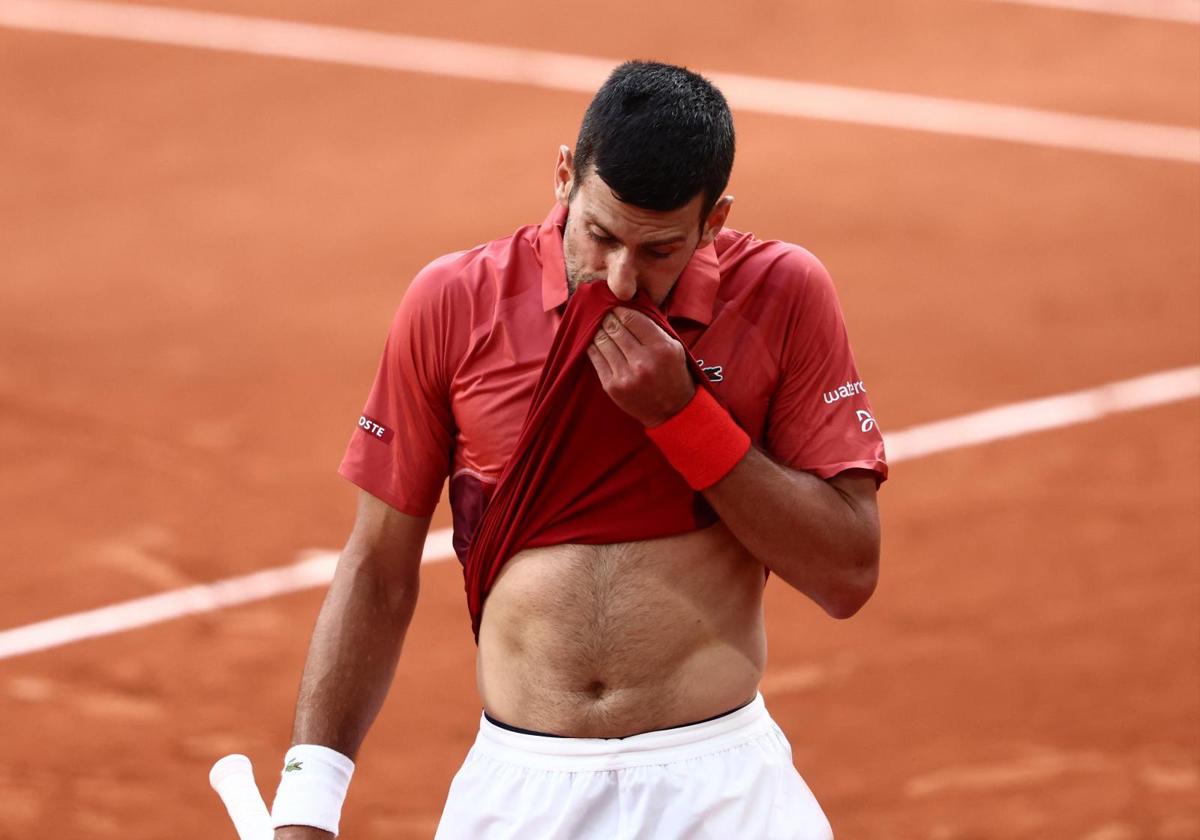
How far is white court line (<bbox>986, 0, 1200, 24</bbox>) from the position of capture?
12258 mm

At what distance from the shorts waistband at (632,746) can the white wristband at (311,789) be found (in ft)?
1.17

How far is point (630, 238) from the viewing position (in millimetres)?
3500

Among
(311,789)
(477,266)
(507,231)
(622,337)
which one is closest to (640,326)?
(622,337)

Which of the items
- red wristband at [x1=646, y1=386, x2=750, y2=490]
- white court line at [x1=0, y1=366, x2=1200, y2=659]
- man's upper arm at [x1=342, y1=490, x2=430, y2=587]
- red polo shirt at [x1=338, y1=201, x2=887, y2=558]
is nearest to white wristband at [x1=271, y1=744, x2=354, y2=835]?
man's upper arm at [x1=342, y1=490, x2=430, y2=587]

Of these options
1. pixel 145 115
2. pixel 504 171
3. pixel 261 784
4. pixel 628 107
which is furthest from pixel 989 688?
pixel 145 115

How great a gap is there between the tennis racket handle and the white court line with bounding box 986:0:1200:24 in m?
9.87

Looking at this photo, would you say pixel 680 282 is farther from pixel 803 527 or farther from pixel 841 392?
pixel 803 527

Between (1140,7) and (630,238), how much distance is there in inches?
393

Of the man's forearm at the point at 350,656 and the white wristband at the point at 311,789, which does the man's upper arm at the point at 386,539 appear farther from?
the white wristband at the point at 311,789

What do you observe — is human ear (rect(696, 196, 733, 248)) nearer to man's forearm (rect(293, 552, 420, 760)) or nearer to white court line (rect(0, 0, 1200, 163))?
man's forearm (rect(293, 552, 420, 760))

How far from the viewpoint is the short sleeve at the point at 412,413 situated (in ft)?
12.5

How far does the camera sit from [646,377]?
11.2 ft

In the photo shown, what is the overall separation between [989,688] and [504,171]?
4839mm

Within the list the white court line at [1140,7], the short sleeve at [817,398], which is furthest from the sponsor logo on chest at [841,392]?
the white court line at [1140,7]
